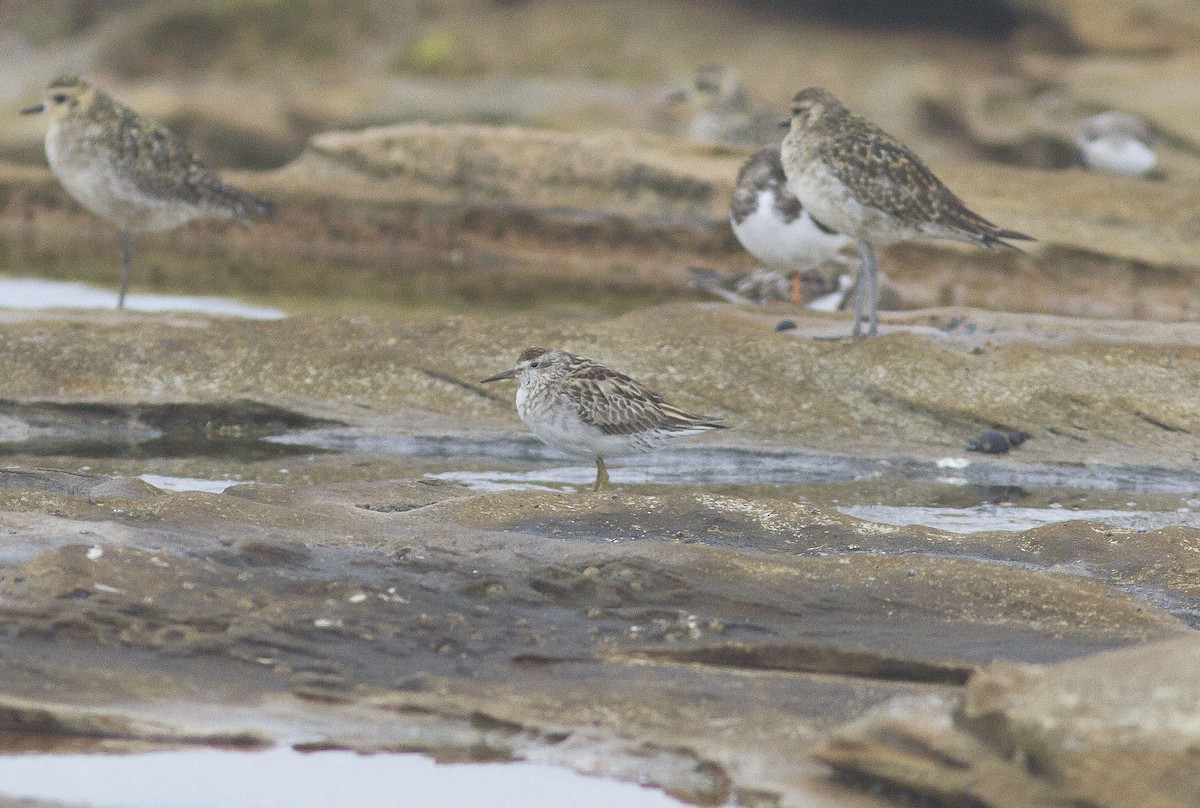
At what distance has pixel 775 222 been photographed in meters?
11.1

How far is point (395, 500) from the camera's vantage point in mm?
6723

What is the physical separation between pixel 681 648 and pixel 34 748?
1784 mm

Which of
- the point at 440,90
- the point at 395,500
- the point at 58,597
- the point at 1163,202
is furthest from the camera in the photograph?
the point at 440,90

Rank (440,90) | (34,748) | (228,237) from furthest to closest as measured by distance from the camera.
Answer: (440,90), (228,237), (34,748)

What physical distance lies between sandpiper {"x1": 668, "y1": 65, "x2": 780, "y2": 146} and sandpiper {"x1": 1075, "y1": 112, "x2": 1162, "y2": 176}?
125 inches

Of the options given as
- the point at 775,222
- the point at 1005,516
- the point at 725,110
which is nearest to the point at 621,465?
the point at 1005,516

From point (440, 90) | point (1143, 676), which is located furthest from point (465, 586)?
point (440, 90)

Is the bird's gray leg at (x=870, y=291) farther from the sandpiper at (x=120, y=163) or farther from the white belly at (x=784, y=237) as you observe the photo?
the sandpiper at (x=120, y=163)

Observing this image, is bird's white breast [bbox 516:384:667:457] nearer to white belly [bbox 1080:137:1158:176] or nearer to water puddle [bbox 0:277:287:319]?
water puddle [bbox 0:277:287:319]

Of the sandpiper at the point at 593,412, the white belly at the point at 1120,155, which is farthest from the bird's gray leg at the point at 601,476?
the white belly at the point at 1120,155

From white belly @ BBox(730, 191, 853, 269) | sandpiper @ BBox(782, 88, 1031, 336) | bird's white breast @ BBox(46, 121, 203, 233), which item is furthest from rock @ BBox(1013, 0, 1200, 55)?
bird's white breast @ BBox(46, 121, 203, 233)

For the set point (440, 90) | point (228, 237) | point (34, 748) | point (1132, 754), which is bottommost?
point (34, 748)

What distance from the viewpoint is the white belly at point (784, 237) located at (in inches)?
435

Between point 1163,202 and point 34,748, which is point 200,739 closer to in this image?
point 34,748
